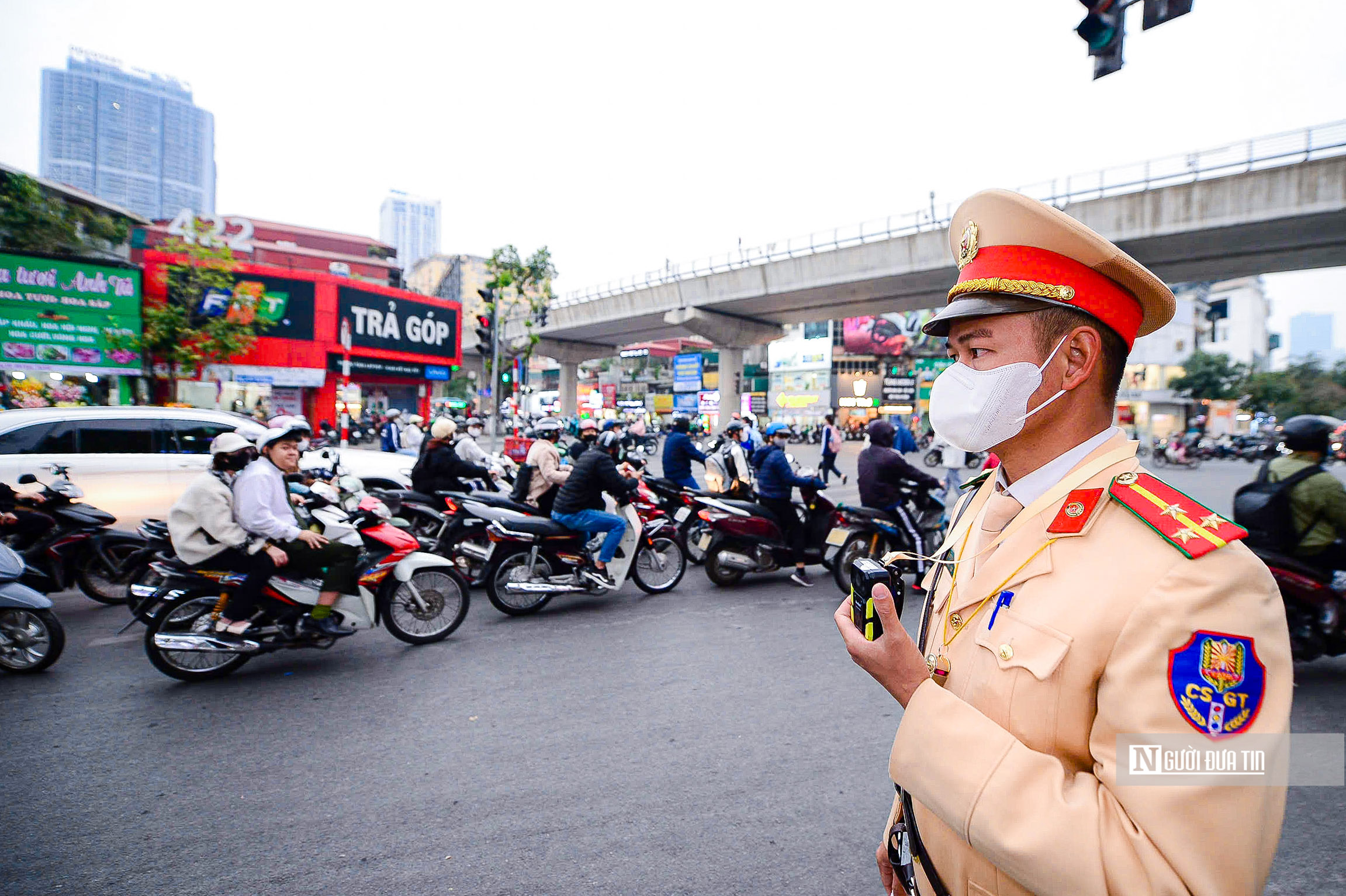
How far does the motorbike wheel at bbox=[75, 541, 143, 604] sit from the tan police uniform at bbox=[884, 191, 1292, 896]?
7366 mm

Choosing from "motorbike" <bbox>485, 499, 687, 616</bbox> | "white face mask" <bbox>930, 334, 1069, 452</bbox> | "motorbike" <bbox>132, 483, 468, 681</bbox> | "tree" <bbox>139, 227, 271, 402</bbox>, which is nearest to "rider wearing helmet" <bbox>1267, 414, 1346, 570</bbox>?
"white face mask" <bbox>930, 334, 1069, 452</bbox>

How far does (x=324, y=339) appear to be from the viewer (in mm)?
23250

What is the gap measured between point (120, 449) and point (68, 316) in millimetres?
13879

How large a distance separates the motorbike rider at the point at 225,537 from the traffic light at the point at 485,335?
14.1m

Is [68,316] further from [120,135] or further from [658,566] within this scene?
[120,135]

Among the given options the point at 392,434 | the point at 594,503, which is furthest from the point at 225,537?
the point at 392,434

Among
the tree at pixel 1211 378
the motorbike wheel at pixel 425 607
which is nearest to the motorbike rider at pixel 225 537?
the motorbike wheel at pixel 425 607

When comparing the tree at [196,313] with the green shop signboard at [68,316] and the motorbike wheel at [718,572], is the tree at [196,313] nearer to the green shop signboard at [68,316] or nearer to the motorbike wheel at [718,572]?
the green shop signboard at [68,316]

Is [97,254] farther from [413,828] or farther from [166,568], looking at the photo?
[413,828]

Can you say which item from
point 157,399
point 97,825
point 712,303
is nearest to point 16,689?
point 97,825

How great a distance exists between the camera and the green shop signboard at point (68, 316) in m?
16.4

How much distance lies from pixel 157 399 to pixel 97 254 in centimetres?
1232

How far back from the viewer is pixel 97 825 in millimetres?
2926

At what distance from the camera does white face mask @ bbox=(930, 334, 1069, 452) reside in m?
1.23
